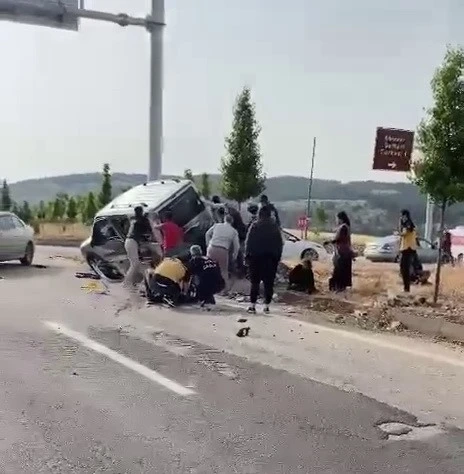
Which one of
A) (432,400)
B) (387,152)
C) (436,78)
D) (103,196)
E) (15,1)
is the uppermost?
(15,1)

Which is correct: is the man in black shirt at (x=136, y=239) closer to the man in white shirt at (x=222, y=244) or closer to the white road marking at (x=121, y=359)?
the man in white shirt at (x=222, y=244)

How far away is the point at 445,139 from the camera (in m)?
12.5

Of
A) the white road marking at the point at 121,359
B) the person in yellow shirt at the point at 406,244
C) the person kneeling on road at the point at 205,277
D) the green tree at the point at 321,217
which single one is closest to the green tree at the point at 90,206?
the green tree at the point at 321,217

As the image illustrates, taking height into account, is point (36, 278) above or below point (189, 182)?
below

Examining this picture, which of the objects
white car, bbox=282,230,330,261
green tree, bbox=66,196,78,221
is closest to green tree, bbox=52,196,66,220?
green tree, bbox=66,196,78,221

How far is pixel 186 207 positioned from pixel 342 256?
395 centimetres

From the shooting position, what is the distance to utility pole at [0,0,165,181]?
62.2 ft

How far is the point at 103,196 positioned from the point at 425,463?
160ft

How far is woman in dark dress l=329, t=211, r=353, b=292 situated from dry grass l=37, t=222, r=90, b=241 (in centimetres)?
2617

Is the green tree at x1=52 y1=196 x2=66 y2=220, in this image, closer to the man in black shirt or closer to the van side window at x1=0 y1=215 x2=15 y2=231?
the van side window at x1=0 y1=215 x2=15 y2=231

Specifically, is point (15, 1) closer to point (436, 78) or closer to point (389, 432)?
point (436, 78)

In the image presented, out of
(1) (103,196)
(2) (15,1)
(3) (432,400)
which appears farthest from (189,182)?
(1) (103,196)

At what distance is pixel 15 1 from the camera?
1867 cm

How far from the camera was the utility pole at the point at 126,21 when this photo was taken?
62.2 ft
